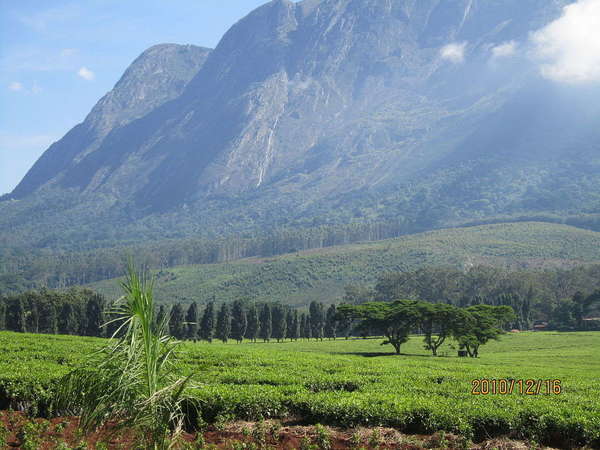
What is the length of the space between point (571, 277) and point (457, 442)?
407ft

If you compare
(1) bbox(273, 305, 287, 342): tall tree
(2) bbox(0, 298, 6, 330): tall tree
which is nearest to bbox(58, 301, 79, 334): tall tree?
(2) bbox(0, 298, 6, 330): tall tree

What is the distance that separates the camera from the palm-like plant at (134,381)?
9.39 meters

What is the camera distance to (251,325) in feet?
298

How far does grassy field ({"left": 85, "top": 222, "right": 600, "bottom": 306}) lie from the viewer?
165 m

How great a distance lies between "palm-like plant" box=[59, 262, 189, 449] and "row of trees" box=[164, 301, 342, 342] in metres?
74.8

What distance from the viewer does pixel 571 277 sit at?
126 metres

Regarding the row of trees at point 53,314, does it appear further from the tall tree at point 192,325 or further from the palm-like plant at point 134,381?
the palm-like plant at point 134,381

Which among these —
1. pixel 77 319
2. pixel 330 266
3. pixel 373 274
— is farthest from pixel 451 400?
pixel 330 266

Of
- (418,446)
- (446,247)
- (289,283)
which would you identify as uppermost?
(446,247)

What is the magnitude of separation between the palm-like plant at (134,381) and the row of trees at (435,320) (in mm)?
46614

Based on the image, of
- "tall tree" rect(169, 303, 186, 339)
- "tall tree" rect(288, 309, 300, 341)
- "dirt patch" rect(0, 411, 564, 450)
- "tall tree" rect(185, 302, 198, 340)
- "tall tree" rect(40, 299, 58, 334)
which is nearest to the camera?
"dirt patch" rect(0, 411, 564, 450)

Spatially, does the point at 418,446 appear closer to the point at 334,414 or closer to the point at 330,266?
the point at 334,414

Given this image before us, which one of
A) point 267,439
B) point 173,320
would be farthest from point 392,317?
point 173,320
